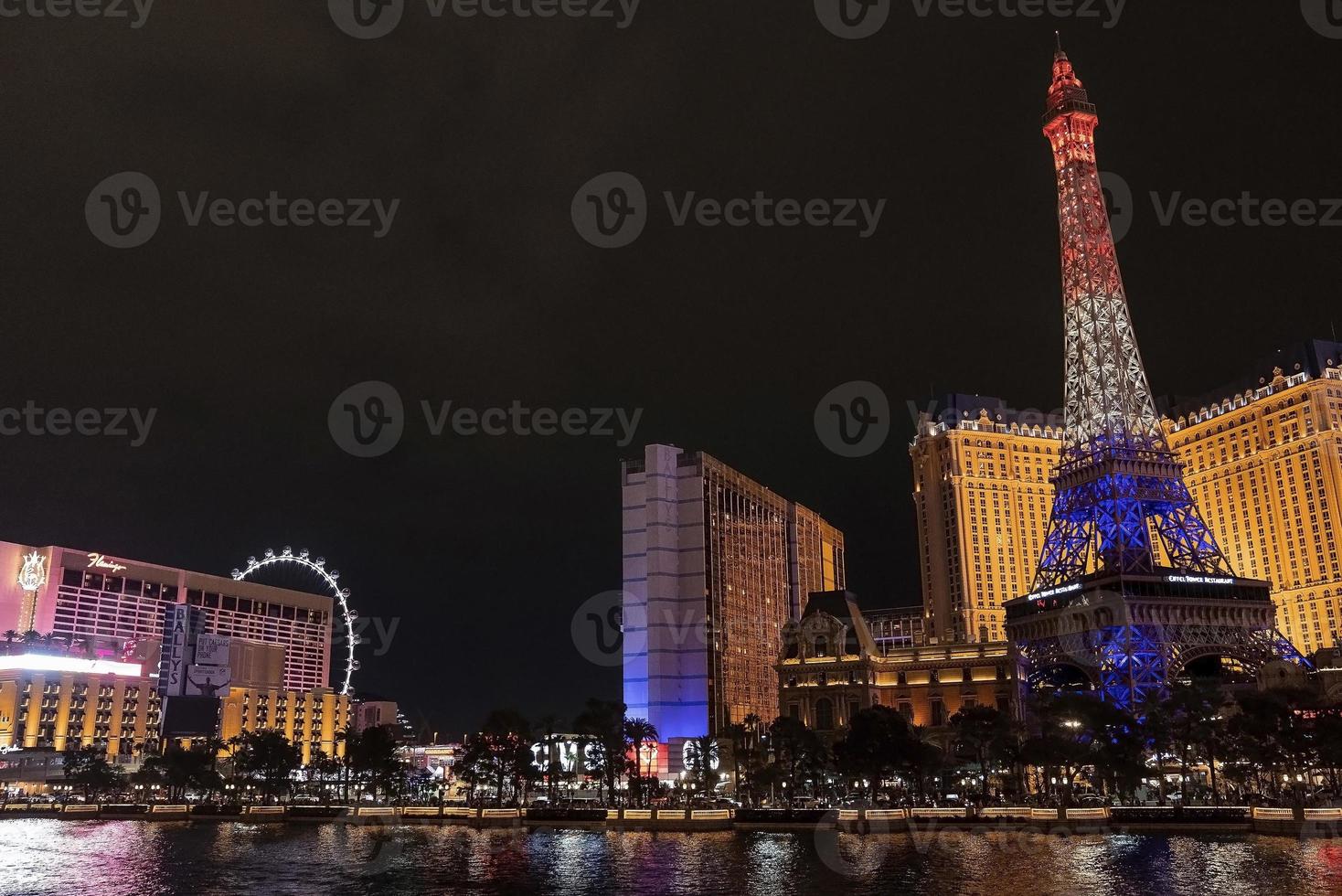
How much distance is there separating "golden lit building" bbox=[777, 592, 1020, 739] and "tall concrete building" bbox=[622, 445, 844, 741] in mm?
18652

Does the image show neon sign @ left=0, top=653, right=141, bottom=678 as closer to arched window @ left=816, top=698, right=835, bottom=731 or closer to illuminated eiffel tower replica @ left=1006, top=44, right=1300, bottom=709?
arched window @ left=816, top=698, right=835, bottom=731

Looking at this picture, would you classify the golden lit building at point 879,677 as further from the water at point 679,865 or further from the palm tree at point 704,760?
the water at point 679,865

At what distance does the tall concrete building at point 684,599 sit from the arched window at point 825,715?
2114cm

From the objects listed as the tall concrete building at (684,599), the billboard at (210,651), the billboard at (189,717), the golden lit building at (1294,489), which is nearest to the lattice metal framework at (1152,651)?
the tall concrete building at (684,599)

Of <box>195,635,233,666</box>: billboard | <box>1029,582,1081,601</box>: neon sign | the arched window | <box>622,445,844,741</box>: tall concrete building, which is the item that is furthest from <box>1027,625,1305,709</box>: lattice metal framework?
<box>195,635,233,666</box>: billboard

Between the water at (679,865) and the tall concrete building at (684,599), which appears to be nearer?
the water at (679,865)

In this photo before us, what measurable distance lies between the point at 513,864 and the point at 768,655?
5058 inches

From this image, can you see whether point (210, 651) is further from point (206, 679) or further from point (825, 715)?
point (825, 715)

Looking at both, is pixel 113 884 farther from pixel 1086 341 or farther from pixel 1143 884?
pixel 1086 341

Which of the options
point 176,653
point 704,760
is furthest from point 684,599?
point 176,653

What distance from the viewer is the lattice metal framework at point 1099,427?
131 m

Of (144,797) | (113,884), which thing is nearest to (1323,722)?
(113,884)

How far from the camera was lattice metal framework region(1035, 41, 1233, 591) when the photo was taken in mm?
131375

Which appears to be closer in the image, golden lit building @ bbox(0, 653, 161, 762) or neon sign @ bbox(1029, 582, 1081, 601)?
neon sign @ bbox(1029, 582, 1081, 601)
